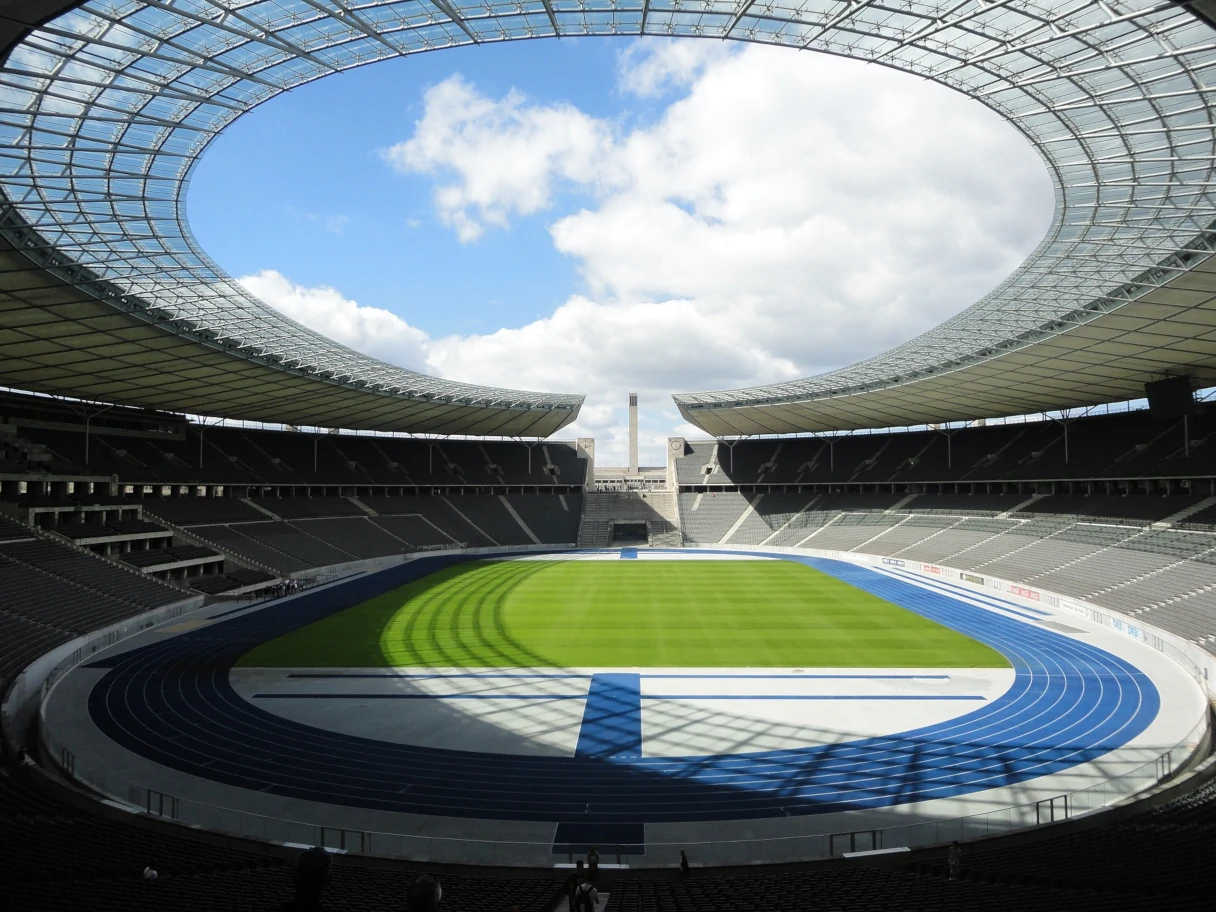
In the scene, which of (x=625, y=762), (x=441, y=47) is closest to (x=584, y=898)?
(x=625, y=762)

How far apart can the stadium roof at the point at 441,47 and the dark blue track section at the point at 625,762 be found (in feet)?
48.2

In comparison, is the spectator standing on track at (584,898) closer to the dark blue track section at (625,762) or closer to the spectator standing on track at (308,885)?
the dark blue track section at (625,762)

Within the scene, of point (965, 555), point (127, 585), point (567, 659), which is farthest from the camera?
point (965, 555)

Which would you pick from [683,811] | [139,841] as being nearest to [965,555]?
[683,811]

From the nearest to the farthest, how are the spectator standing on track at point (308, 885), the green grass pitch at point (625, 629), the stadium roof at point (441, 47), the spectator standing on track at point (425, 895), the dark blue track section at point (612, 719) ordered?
the spectator standing on track at point (425, 895)
the spectator standing on track at point (308, 885)
the stadium roof at point (441, 47)
the dark blue track section at point (612, 719)
the green grass pitch at point (625, 629)

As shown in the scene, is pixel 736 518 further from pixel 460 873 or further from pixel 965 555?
pixel 460 873

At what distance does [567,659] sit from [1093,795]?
16018mm

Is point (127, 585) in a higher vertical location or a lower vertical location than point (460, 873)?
higher

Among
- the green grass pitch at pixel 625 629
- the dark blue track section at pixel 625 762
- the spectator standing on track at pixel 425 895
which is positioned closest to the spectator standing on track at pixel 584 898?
the dark blue track section at pixel 625 762

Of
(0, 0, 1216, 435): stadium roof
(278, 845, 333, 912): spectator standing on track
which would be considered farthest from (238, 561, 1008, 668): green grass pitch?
(278, 845, 333, 912): spectator standing on track

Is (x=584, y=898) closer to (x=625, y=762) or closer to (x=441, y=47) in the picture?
(x=625, y=762)

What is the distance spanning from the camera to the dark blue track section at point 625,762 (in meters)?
14.6

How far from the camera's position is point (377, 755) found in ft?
55.9

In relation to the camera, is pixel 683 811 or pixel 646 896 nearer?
pixel 646 896
